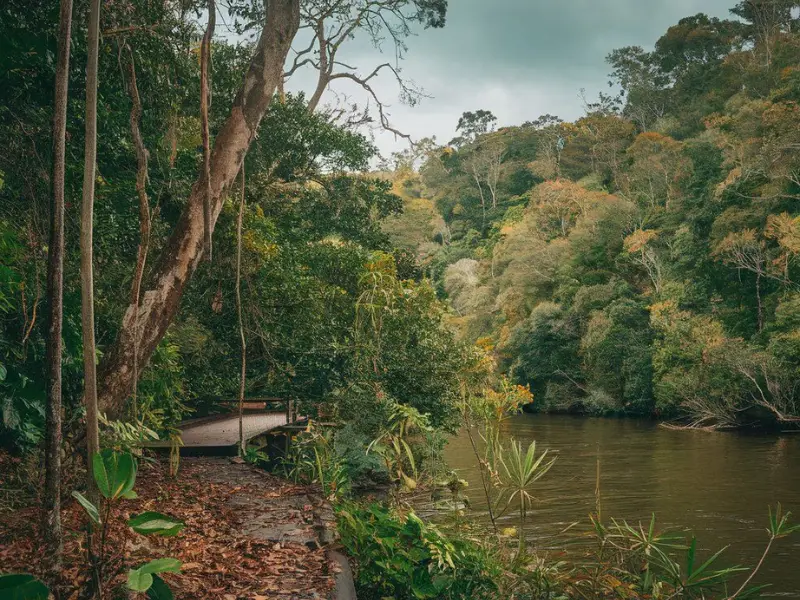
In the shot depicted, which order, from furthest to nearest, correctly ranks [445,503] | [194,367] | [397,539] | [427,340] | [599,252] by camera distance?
[599,252] < [427,340] < [194,367] < [445,503] < [397,539]

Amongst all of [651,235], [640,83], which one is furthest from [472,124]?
[651,235]

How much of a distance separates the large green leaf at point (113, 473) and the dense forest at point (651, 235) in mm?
10877

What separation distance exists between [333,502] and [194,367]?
14.5 ft

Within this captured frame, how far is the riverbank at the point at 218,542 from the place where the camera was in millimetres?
3881

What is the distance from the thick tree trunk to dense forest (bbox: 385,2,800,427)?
6094 mm

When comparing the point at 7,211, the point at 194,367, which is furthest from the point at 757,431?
the point at 7,211

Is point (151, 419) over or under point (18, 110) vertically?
under

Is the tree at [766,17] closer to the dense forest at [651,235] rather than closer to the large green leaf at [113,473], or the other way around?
the dense forest at [651,235]

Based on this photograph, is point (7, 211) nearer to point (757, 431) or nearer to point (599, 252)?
point (757, 431)

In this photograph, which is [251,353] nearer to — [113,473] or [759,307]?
[113,473]

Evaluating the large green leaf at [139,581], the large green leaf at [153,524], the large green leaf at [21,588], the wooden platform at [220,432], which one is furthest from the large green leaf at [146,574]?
the wooden platform at [220,432]

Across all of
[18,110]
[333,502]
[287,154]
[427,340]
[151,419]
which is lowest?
[333,502]

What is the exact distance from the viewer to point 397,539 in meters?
5.31

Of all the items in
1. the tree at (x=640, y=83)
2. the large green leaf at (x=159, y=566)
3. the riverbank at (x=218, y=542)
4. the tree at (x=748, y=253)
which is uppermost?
the tree at (x=640, y=83)
